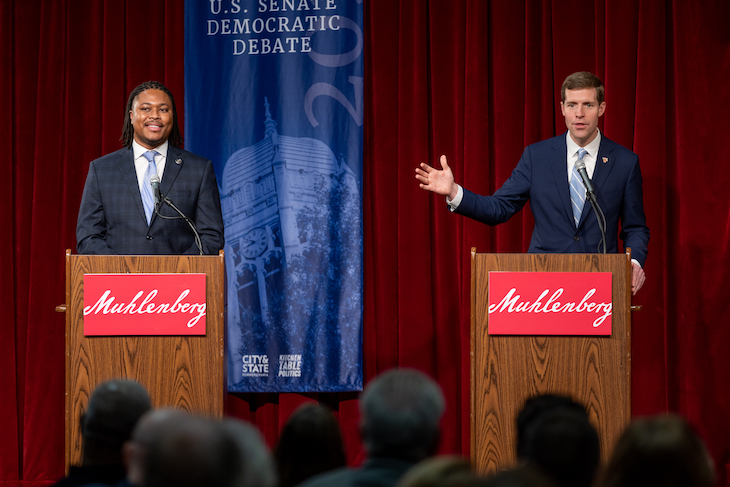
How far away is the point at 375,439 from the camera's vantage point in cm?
156

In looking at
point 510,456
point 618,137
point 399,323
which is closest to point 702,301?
point 618,137

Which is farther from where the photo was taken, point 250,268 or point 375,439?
point 250,268

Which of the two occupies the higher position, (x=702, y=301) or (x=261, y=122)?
(x=261, y=122)

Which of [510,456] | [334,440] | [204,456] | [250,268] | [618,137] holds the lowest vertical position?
[510,456]

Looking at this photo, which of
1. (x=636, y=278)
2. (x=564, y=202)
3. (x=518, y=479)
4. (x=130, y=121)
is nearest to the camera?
(x=518, y=479)

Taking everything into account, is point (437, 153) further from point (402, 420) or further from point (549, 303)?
point (402, 420)

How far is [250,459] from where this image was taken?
124 cm

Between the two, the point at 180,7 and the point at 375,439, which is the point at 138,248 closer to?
the point at 180,7

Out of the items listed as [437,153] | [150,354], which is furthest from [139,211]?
[437,153]

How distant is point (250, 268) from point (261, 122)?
937 millimetres

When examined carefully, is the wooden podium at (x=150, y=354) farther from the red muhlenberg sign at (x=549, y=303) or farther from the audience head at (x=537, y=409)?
the audience head at (x=537, y=409)

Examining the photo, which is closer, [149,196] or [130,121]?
[149,196]

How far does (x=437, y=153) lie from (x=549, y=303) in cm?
212

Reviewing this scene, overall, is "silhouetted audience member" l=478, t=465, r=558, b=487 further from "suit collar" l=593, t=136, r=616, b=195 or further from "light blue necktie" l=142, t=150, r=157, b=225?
"light blue necktie" l=142, t=150, r=157, b=225
